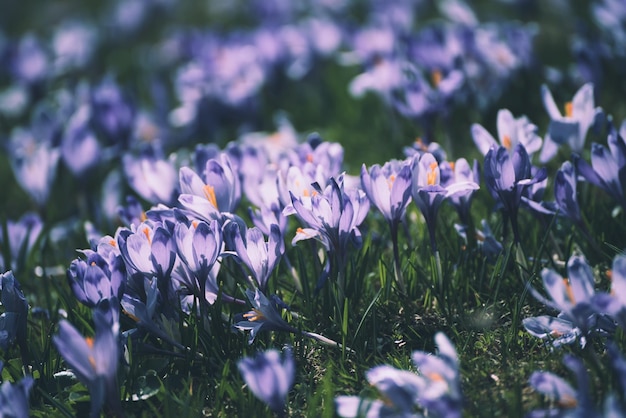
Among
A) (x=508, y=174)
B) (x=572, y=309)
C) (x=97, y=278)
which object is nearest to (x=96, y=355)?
(x=97, y=278)

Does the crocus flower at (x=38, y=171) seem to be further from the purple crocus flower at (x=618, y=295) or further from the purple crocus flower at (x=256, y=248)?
the purple crocus flower at (x=618, y=295)

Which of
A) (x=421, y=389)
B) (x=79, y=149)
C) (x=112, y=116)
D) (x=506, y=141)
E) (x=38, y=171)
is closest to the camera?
(x=421, y=389)

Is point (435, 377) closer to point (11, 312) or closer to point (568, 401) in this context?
point (568, 401)

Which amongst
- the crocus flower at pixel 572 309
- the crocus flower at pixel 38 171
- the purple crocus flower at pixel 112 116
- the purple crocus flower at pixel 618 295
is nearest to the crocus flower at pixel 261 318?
the crocus flower at pixel 572 309

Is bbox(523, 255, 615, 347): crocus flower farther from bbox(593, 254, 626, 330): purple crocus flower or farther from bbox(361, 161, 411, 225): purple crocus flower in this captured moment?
bbox(361, 161, 411, 225): purple crocus flower

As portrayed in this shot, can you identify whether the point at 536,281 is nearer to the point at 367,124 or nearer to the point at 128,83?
the point at 367,124

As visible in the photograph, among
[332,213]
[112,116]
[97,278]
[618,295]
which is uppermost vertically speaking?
[112,116]

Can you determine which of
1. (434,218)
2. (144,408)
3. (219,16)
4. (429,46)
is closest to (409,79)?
(429,46)
